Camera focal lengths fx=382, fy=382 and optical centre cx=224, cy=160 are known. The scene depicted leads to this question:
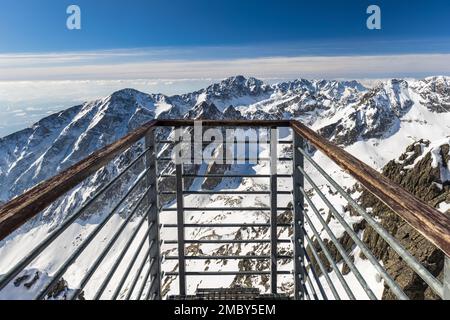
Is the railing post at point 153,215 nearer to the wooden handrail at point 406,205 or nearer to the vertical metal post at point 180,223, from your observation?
the vertical metal post at point 180,223

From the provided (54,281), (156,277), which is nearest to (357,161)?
(54,281)

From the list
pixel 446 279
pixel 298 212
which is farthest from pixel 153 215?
pixel 446 279

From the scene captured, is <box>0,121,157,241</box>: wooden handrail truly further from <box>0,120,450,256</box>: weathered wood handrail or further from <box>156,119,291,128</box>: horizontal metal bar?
<box>156,119,291,128</box>: horizontal metal bar

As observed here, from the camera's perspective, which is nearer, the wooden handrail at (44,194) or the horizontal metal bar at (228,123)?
the wooden handrail at (44,194)

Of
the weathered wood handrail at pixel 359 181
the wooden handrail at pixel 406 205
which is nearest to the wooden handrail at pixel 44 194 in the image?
the weathered wood handrail at pixel 359 181

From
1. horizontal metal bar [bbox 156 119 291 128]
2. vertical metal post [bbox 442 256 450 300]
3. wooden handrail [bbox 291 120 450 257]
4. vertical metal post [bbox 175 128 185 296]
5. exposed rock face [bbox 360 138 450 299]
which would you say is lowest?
exposed rock face [bbox 360 138 450 299]

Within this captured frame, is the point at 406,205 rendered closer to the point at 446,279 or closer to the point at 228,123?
the point at 446,279

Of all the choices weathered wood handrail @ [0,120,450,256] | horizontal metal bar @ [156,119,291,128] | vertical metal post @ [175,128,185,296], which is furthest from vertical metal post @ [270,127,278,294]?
weathered wood handrail @ [0,120,450,256]
